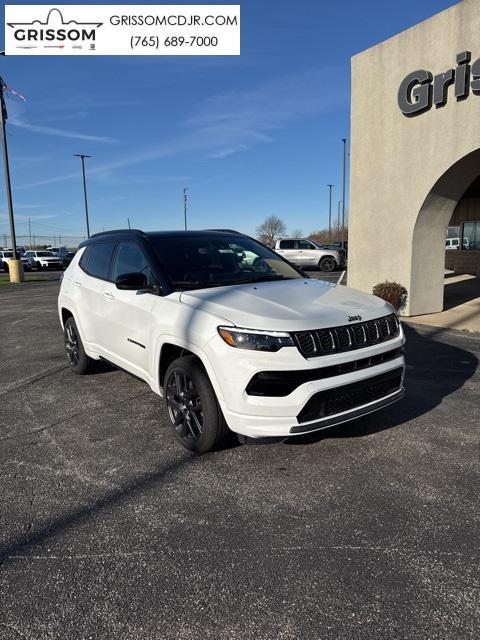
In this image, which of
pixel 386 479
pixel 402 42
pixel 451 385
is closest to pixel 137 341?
pixel 386 479

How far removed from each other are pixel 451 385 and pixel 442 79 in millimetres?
6453

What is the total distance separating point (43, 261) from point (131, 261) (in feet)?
121

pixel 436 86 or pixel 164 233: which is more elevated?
pixel 436 86

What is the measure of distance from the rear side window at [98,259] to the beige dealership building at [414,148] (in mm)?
6779

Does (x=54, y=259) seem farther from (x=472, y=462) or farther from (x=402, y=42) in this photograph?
Result: (x=472, y=462)

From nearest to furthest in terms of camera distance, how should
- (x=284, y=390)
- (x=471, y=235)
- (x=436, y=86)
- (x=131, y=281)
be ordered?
1. (x=284, y=390)
2. (x=131, y=281)
3. (x=436, y=86)
4. (x=471, y=235)

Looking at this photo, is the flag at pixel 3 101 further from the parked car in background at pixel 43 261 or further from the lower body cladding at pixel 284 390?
the lower body cladding at pixel 284 390

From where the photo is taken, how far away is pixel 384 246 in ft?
34.4

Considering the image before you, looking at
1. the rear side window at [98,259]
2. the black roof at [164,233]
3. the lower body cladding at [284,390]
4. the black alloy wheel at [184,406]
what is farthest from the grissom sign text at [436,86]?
the black alloy wheel at [184,406]

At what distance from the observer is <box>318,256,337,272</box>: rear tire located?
26.2 m

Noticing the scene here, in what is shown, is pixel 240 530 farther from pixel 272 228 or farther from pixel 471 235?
pixel 272 228

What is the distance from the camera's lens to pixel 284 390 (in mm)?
3113

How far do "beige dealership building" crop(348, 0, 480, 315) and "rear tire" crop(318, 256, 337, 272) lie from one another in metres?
15.0

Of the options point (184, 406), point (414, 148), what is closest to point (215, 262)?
point (184, 406)
